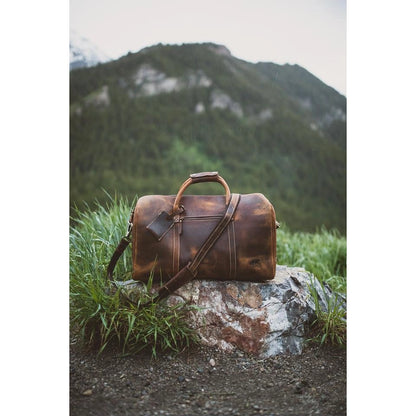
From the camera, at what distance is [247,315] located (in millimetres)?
1754

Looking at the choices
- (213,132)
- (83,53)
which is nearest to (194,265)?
(83,53)

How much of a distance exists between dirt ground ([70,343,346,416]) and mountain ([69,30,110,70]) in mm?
1717

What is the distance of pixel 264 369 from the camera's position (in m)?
1.65

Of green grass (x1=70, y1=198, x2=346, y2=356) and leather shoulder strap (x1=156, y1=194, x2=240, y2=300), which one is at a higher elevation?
leather shoulder strap (x1=156, y1=194, x2=240, y2=300)

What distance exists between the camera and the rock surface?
1.74 metres

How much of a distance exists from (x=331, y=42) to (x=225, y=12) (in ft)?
2.06

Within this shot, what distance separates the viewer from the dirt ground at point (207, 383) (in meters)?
1.42

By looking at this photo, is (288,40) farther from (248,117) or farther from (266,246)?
(266,246)

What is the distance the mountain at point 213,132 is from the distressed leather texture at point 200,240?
1.97 m

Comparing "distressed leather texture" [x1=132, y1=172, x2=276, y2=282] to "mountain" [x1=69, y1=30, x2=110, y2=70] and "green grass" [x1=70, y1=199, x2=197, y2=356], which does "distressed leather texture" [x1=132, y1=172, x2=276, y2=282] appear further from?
"mountain" [x1=69, y1=30, x2=110, y2=70]

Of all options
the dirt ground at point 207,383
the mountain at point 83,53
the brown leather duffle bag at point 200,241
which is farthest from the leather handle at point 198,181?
the mountain at point 83,53

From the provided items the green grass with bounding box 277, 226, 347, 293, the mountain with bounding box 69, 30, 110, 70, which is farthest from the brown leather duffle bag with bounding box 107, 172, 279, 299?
the green grass with bounding box 277, 226, 347, 293
